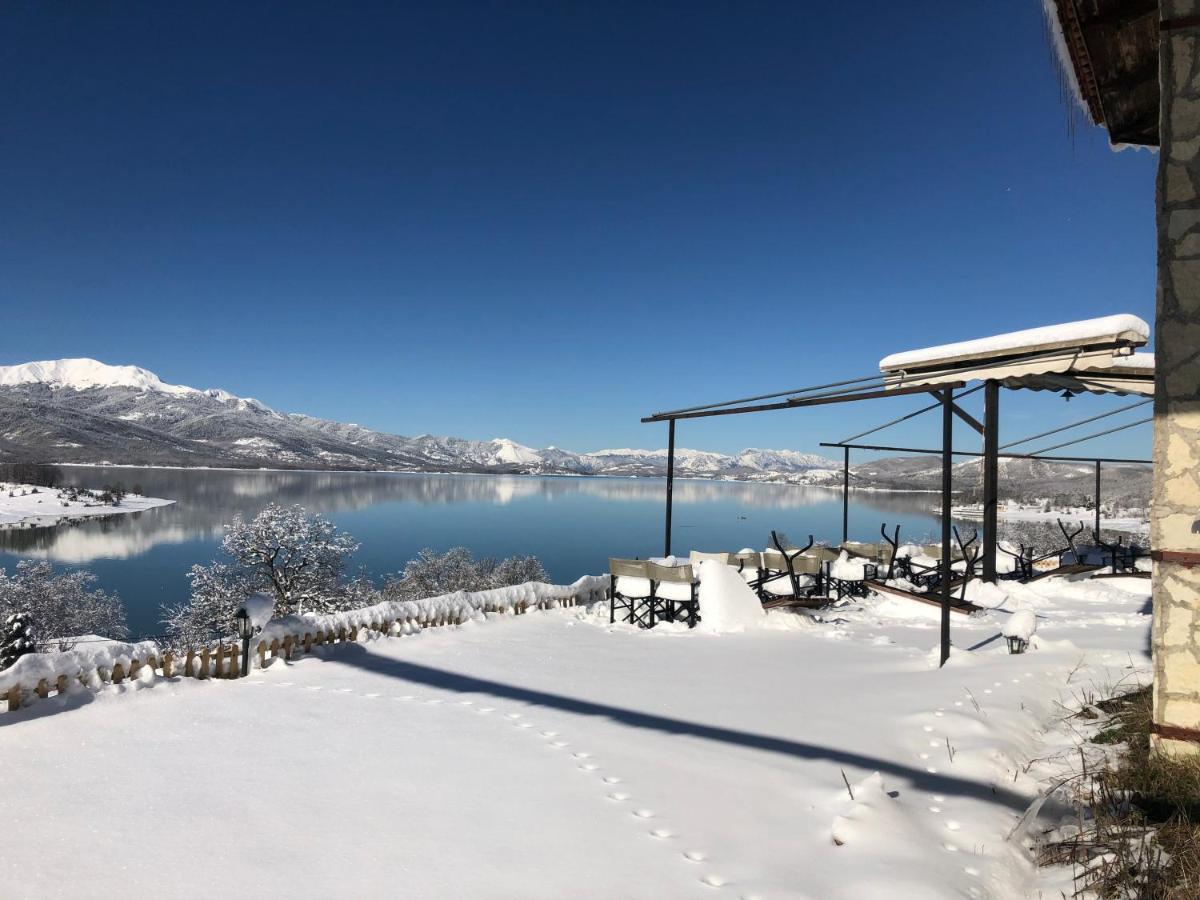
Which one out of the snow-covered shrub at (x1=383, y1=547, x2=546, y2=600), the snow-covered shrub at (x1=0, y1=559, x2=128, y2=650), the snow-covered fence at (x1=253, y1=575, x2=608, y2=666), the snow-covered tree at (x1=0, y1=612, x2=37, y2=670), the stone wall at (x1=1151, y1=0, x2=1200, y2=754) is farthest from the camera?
the snow-covered shrub at (x1=383, y1=547, x2=546, y2=600)

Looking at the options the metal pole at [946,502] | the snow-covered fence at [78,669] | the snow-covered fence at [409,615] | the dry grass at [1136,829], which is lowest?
the snow-covered fence at [409,615]

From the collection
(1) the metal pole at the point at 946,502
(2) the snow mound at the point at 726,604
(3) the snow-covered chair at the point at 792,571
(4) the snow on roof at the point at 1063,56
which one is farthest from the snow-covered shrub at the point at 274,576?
(4) the snow on roof at the point at 1063,56

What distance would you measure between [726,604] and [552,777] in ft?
15.6

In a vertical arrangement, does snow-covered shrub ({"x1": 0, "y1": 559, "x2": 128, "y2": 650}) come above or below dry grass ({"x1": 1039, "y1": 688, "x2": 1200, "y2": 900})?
below

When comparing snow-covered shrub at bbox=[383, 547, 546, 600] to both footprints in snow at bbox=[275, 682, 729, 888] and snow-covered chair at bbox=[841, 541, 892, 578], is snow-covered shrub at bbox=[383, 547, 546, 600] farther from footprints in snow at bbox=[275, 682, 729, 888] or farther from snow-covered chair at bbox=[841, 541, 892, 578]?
footprints in snow at bbox=[275, 682, 729, 888]

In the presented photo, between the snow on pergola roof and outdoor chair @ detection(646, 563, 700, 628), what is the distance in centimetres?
348

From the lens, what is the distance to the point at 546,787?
2795mm

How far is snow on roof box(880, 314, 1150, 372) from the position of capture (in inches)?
222

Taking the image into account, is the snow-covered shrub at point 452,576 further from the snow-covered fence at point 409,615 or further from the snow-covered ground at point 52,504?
the snow-covered ground at point 52,504

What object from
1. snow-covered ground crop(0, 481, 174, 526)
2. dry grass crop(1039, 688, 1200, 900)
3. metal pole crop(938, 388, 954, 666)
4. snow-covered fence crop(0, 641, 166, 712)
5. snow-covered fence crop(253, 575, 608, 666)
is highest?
metal pole crop(938, 388, 954, 666)

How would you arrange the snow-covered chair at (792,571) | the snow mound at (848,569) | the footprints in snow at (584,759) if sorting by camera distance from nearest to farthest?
the footprints in snow at (584,759) → the snow-covered chair at (792,571) → the snow mound at (848,569)

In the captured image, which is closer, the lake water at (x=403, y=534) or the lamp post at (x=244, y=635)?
the lamp post at (x=244, y=635)

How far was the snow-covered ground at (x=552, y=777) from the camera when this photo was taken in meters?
2.10

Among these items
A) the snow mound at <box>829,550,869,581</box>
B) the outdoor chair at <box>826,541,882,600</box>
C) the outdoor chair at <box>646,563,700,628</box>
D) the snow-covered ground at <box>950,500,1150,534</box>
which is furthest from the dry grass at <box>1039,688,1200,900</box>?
the snow-covered ground at <box>950,500,1150,534</box>
